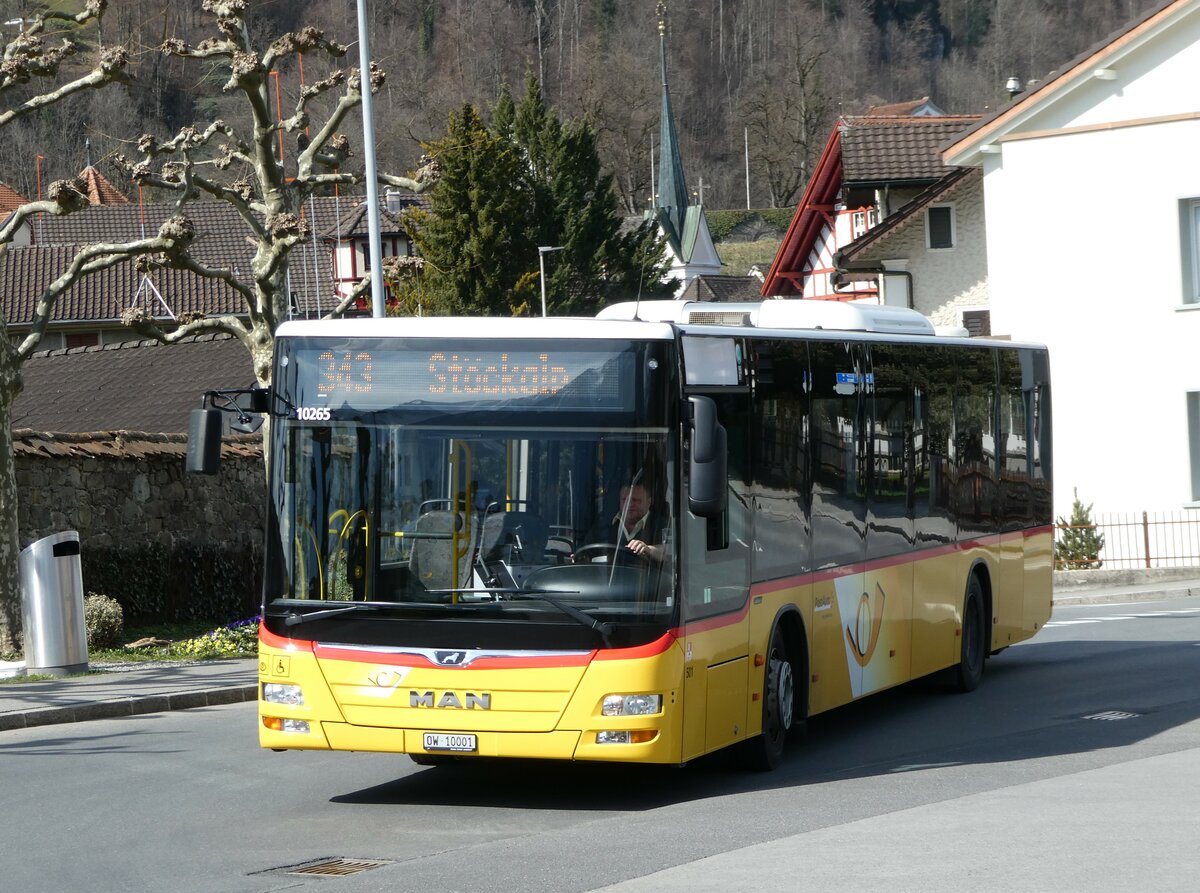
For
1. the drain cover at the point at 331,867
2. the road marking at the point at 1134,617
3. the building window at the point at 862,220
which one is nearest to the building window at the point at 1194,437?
the road marking at the point at 1134,617

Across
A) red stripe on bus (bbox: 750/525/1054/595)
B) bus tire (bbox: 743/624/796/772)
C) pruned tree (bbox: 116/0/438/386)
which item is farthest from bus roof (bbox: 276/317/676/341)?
pruned tree (bbox: 116/0/438/386)

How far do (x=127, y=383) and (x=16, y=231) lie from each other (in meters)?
23.3

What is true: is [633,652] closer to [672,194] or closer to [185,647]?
[185,647]

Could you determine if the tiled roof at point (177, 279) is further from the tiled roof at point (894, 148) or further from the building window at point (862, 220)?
the tiled roof at point (894, 148)

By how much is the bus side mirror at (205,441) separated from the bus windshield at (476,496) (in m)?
0.33

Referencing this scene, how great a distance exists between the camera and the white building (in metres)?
32.3

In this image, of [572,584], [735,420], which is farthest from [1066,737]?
[572,584]

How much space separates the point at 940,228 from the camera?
4156 centimetres

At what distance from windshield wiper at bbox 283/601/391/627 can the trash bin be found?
743 cm

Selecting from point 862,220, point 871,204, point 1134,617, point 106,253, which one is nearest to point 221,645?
point 106,253

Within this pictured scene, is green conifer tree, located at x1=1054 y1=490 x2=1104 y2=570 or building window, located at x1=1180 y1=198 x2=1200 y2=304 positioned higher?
building window, located at x1=1180 y1=198 x2=1200 y2=304

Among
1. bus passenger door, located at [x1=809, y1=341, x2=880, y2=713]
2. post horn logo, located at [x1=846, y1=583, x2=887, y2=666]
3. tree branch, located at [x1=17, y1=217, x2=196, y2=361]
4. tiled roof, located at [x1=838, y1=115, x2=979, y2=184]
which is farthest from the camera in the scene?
tiled roof, located at [x1=838, y1=115, x2=979, y2=184]

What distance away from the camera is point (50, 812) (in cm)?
1005

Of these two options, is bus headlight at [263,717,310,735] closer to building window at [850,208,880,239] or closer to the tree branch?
the tree branch
